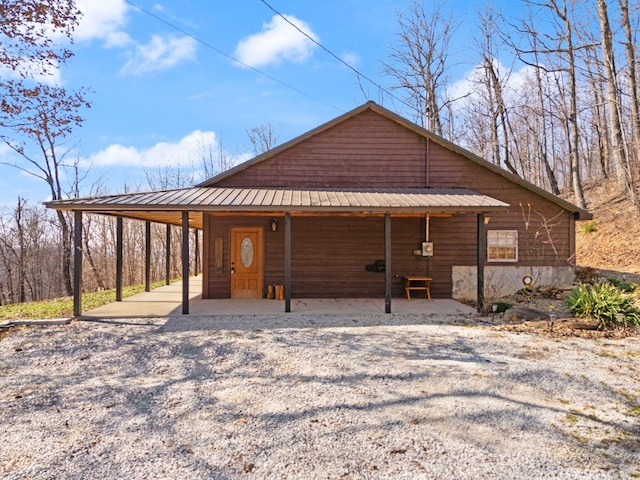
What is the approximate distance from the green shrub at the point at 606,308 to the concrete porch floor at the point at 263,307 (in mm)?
2215

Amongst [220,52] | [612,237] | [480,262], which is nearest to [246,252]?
[220,52]

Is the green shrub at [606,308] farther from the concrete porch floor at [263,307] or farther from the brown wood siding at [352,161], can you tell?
the brown wood siding at [352,161]

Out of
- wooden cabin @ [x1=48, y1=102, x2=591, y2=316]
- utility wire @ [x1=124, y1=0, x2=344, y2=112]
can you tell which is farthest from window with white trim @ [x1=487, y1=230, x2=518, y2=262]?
utility wire @ [x1=124, y1=0, x2=344, y2=112]

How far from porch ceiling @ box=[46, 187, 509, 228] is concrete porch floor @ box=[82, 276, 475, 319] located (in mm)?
2335

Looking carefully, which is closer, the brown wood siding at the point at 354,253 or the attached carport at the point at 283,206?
the attached carport at the point at 283,206

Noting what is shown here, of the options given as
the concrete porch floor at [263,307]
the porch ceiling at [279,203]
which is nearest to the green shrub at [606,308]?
the concrete porch floor at [263,307]

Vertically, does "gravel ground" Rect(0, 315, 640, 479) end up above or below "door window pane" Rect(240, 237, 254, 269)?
below

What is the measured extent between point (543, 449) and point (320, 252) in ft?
27.1

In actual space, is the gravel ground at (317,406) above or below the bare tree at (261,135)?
below

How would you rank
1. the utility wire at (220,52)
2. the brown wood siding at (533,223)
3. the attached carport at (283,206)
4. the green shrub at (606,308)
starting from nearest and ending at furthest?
the green shrub at (606,308), the attached carport at (283,206), the utility wire at (220,52), the brown wood siding at (533,223)

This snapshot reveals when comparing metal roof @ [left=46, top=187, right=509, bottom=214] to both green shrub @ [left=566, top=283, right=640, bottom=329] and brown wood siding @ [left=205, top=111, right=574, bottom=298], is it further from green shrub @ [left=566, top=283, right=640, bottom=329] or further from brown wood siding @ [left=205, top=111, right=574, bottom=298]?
green shrub @ [left=566, top=283, right=640, bottom=329]

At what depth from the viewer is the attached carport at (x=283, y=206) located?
819 cm

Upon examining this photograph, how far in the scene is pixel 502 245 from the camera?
1142 centimetres

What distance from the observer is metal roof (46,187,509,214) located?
8.22 meters
